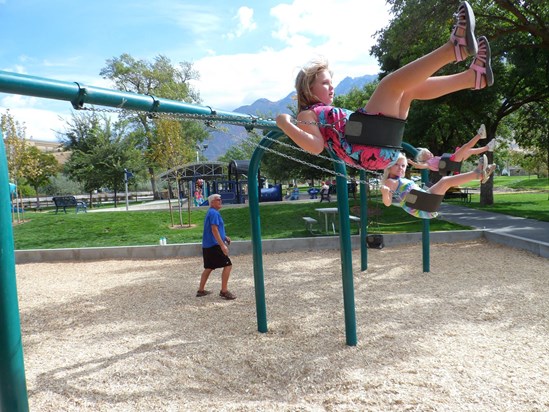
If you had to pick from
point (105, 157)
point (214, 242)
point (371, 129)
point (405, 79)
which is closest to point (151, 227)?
point (214, 242)

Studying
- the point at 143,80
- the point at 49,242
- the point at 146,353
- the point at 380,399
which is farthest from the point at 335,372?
the point at 143,80

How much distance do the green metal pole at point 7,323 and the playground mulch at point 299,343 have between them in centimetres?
152

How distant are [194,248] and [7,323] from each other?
8.48 metres

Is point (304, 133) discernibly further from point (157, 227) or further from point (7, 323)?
point (157, 227)

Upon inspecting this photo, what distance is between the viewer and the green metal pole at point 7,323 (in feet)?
5.87

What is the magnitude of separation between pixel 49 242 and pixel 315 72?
12287 millimetres

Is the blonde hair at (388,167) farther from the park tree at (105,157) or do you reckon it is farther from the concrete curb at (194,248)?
the park tree at (105,157)

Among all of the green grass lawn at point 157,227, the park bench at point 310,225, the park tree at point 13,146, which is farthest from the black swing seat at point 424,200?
the park tree at point 13,146

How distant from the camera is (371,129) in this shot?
7.36 feet

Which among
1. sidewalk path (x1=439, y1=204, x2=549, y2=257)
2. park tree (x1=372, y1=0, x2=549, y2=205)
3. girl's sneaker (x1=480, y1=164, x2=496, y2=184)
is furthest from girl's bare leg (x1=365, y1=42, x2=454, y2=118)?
park tree (x1=372, y1=0, x2=549, y2=205)

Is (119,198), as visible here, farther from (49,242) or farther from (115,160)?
(49,242)

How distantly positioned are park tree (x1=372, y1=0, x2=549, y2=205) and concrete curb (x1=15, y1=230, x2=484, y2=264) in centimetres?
470

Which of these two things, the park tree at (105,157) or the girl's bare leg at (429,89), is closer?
the girl's bare leg at (429,89)

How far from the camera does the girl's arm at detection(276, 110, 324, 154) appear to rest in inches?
88.4
